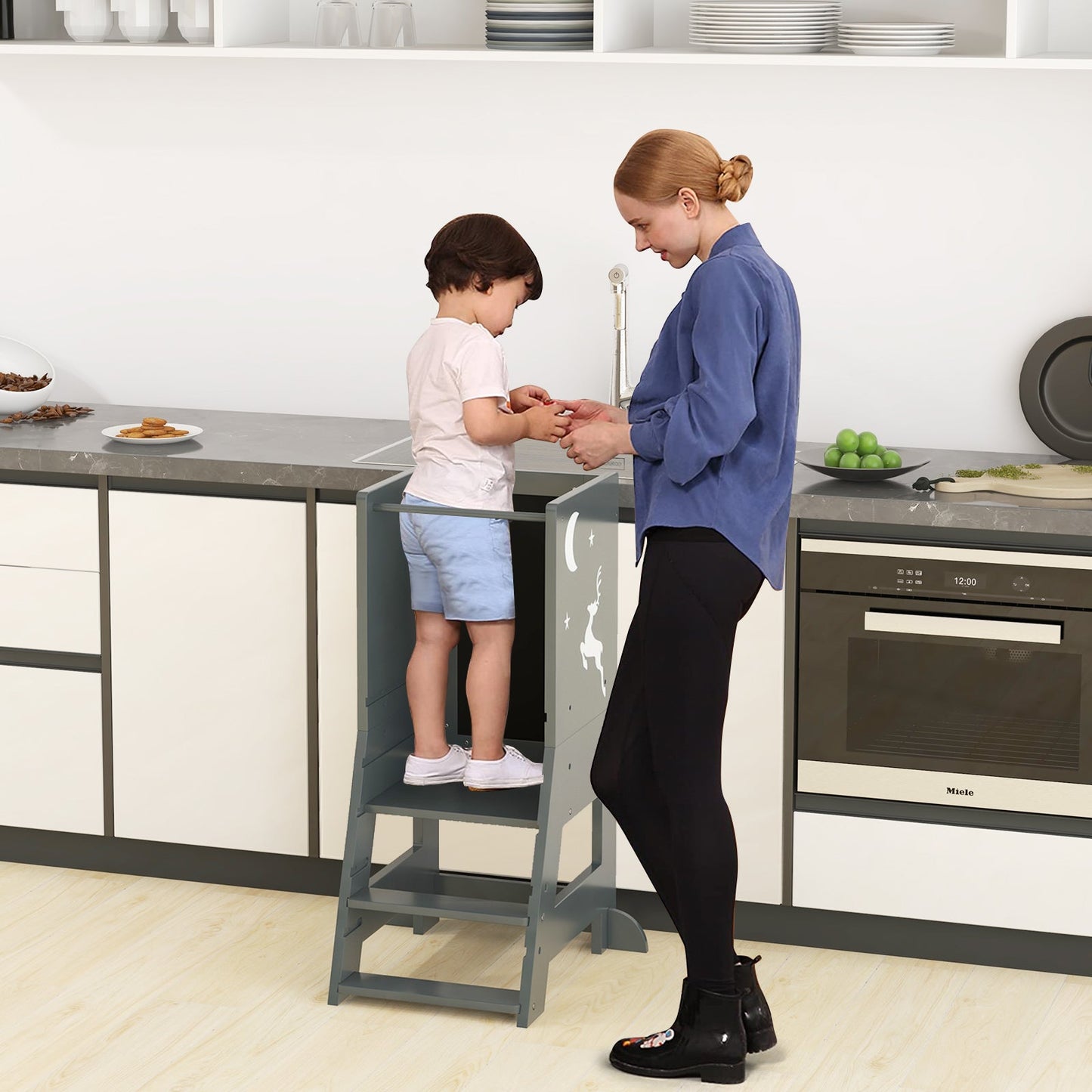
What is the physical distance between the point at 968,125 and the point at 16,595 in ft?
7.12

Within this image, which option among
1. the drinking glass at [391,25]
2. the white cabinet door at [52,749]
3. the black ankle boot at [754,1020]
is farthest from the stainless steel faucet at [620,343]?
the black ankle boot at [754,1020]

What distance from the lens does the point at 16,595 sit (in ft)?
12.1

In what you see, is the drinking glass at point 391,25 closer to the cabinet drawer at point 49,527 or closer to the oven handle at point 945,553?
the cabinet drawer at point 49,527

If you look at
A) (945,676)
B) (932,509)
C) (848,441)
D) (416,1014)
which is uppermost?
(848,441)

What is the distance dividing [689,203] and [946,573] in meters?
0.97

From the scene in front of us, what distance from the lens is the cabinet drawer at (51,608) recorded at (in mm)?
3652

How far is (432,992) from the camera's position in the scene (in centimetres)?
308

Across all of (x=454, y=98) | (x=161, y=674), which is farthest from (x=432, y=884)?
(x=454, y=98)

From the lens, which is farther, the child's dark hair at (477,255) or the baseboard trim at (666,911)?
the baseboard trim at (666,911)

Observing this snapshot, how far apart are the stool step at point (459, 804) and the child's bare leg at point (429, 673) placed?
9 centimetres

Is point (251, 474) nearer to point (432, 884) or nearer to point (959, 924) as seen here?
point (432, 884)

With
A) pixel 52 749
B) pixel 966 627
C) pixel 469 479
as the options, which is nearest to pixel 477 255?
pixel 469 479

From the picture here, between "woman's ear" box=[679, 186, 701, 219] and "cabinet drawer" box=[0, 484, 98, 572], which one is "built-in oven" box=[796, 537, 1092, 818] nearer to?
"woman's ear" box=[679, 186, 701, 219]

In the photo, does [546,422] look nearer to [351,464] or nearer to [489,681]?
[489,681]
